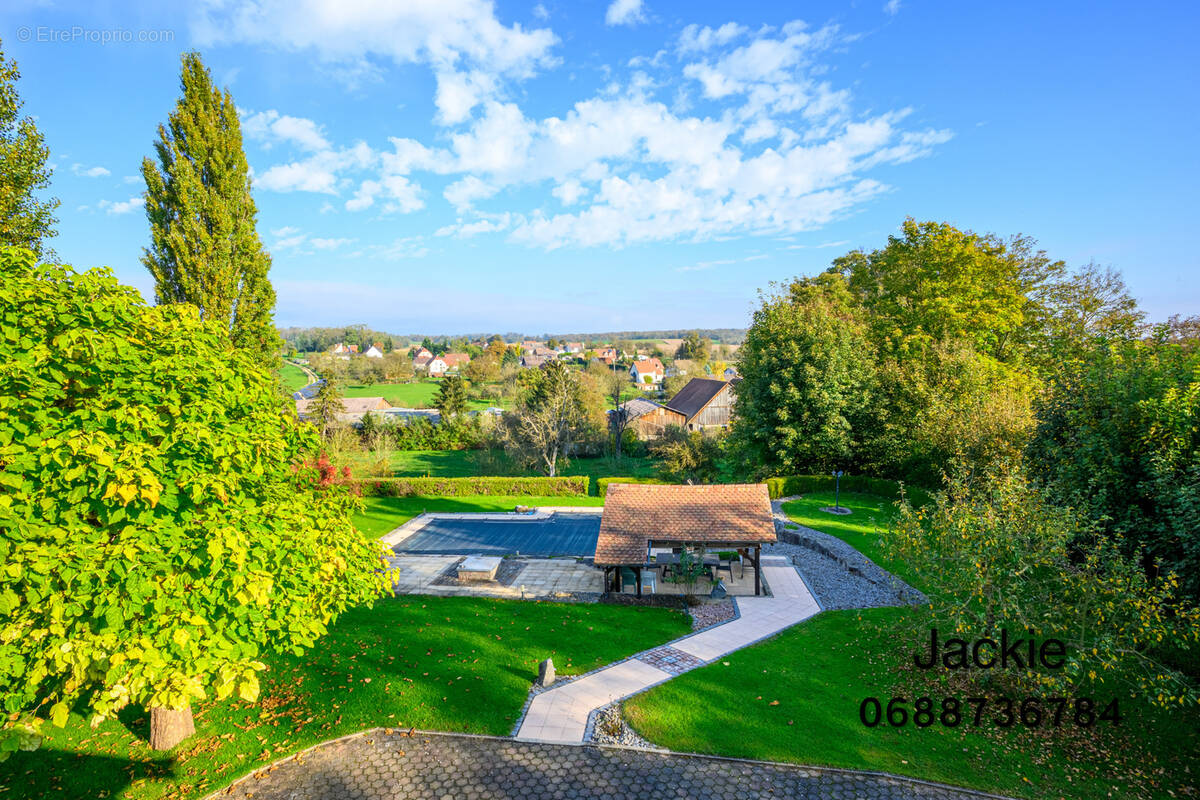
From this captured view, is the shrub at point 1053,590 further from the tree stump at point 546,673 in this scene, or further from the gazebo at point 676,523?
the tree stump at point 546,673

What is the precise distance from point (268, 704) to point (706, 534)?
36.4ft

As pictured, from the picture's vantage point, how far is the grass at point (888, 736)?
863cm

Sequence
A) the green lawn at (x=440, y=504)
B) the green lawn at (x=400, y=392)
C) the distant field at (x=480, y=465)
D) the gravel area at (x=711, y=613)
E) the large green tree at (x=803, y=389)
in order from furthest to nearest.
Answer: the green lawn at (x=400, y=392)
the distant field at (x=480, y=465)
the large green tree at (x=803, y=389)
the green lawn at (x=440, y=504)
the gravel area at (x=711, y=613)

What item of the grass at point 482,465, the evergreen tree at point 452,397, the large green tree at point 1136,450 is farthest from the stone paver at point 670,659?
the evergreen tree at point 452,397

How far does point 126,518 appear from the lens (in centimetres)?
665

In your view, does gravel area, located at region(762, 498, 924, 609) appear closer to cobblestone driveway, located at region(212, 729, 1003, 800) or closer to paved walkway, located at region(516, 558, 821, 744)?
paved walkway, located at region(516, 558, 821, 744)

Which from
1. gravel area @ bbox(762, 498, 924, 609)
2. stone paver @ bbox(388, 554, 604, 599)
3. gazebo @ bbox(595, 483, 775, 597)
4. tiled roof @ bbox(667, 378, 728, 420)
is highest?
tiled roof @ bbox(667, 378, 728, 420)

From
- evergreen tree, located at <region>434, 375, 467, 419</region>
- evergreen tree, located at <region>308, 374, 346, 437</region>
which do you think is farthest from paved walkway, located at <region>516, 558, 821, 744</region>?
evergreen tree, located at <region>434, 375, 467, 419</region>

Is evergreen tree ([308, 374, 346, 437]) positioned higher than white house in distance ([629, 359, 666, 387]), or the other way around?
white house in distance ([629, 359, 666, 387])

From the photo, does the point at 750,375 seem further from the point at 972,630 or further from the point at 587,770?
the point at 587,770

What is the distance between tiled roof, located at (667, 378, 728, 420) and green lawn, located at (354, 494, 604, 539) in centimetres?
2046

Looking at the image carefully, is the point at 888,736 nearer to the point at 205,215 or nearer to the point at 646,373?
the point at 205,215

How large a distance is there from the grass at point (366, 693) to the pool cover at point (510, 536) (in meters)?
6.73

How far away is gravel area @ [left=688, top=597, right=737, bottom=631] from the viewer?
14.5 metres
